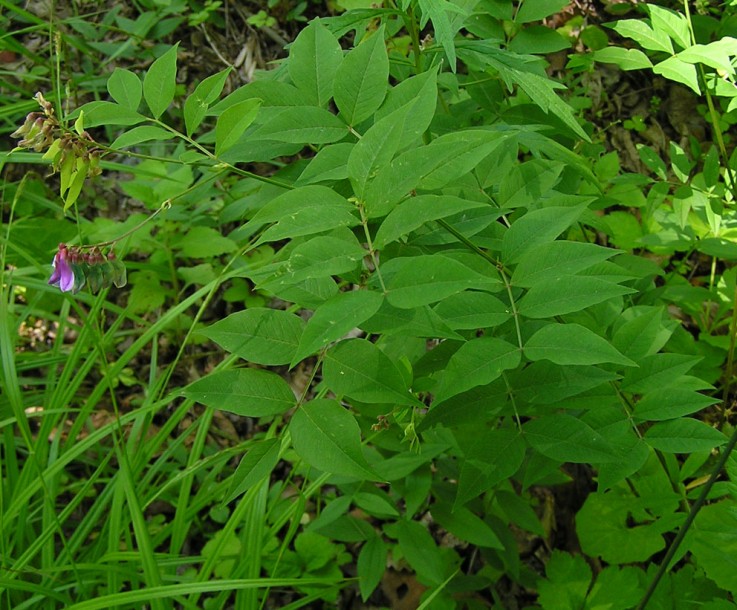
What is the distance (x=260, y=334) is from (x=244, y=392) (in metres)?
0.09

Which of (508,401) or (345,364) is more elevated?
(345,364)

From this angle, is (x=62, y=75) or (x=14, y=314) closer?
(x=14, y=314)

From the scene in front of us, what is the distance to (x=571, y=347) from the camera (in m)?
0.99

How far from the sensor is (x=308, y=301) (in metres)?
1.06

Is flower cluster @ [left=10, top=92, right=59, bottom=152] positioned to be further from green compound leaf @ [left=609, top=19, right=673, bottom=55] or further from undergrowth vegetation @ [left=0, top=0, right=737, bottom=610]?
green compound leaf @ [left=609, top=19, right=673, bottom=55]

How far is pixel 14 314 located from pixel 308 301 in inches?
87.1

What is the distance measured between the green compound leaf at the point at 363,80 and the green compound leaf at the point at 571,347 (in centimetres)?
48

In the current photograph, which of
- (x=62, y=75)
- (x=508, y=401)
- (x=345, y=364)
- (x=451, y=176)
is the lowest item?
(x=62, y=75)

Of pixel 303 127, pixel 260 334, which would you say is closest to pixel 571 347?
pixel 260 334

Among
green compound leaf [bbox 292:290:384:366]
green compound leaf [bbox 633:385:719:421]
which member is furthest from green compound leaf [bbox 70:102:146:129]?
green compound leaf [bbox 633:385:719:421]

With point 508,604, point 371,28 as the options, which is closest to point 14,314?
point 371,28

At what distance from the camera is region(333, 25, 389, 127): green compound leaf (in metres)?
1.15

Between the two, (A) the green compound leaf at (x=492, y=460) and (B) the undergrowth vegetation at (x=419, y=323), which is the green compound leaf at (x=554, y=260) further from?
(A) the green compound leaf at (x=492, y=460)

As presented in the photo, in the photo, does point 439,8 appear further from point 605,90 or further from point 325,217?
point 605,90
